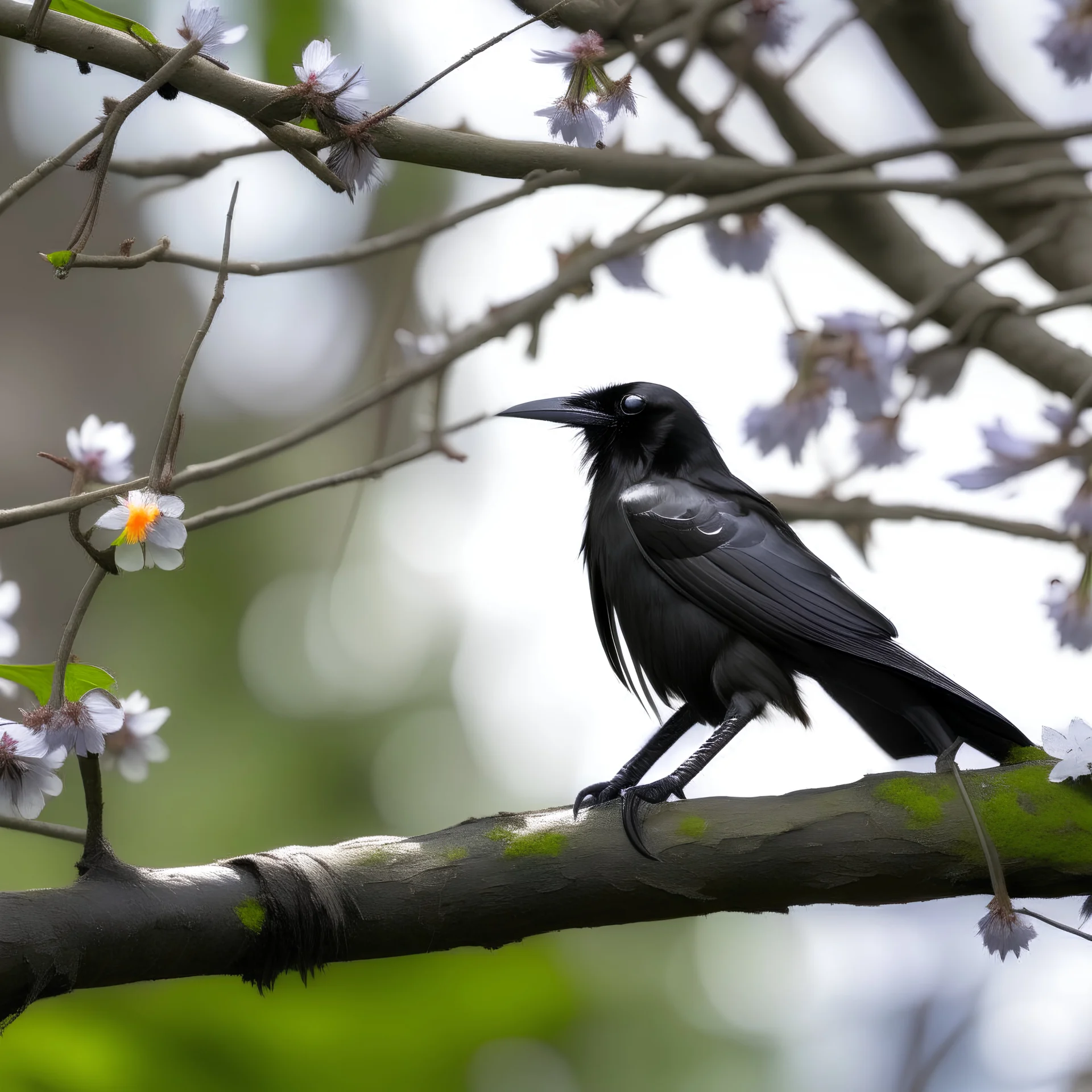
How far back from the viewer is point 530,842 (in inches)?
62.5

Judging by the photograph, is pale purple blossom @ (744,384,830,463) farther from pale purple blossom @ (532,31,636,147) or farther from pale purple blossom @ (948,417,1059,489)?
pale purple blossom @ (532,31,636,147)

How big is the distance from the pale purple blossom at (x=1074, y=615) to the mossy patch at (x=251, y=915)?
1.44 metres

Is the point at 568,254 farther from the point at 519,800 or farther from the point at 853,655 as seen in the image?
the point at 519,800

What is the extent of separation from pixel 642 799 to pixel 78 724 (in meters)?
0.84

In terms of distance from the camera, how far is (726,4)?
1.98 metres

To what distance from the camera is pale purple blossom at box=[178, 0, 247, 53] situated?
1.28 meters

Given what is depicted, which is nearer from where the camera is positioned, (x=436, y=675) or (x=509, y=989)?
(x=509, y=989)

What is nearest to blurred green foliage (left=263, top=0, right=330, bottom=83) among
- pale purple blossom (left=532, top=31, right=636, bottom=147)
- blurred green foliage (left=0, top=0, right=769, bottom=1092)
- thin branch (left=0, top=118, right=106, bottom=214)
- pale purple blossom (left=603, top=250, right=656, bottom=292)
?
blurred green foliage (left=0, top=0, right=769, bottom=1092)

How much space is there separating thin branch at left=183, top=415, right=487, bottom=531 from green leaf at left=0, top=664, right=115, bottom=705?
0.65 feet

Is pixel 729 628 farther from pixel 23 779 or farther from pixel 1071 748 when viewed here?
pixel 23 779

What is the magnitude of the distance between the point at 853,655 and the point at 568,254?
0.85 meters

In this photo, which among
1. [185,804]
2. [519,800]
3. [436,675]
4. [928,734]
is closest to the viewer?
[928,734]

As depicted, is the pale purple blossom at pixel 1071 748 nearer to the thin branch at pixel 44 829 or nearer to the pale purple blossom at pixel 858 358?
the pale purple blossom at pixel 858 358

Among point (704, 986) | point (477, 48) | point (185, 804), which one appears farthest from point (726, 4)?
point (704, 986)
